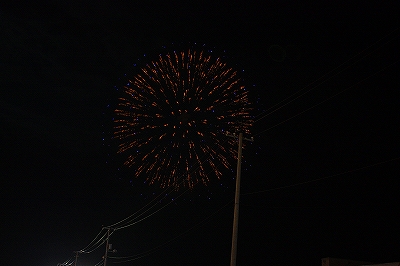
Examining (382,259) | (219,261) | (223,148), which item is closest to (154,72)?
(223,148)

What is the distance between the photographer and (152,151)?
30.2m

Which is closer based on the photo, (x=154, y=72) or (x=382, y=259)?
(x=154, y=72)

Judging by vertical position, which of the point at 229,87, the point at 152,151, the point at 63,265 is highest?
the point at 229,87

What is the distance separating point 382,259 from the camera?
2318 inches

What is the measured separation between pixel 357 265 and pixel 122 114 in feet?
49.1

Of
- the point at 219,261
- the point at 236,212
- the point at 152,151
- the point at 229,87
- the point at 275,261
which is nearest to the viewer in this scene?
the point at 236,212

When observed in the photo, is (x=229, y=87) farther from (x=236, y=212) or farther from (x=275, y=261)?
(x=275, y=261)

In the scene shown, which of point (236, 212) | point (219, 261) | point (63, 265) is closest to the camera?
point (236, 212)

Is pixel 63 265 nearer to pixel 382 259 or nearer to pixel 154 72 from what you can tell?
pixel 382 259

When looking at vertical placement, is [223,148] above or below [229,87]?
below

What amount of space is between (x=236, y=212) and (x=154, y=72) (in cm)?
1050

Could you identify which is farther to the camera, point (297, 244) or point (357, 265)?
point (297, 244)

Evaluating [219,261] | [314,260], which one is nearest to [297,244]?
[314,260]

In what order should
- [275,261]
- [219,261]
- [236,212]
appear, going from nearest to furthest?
→ [236,212], [275,261], [219,261]
